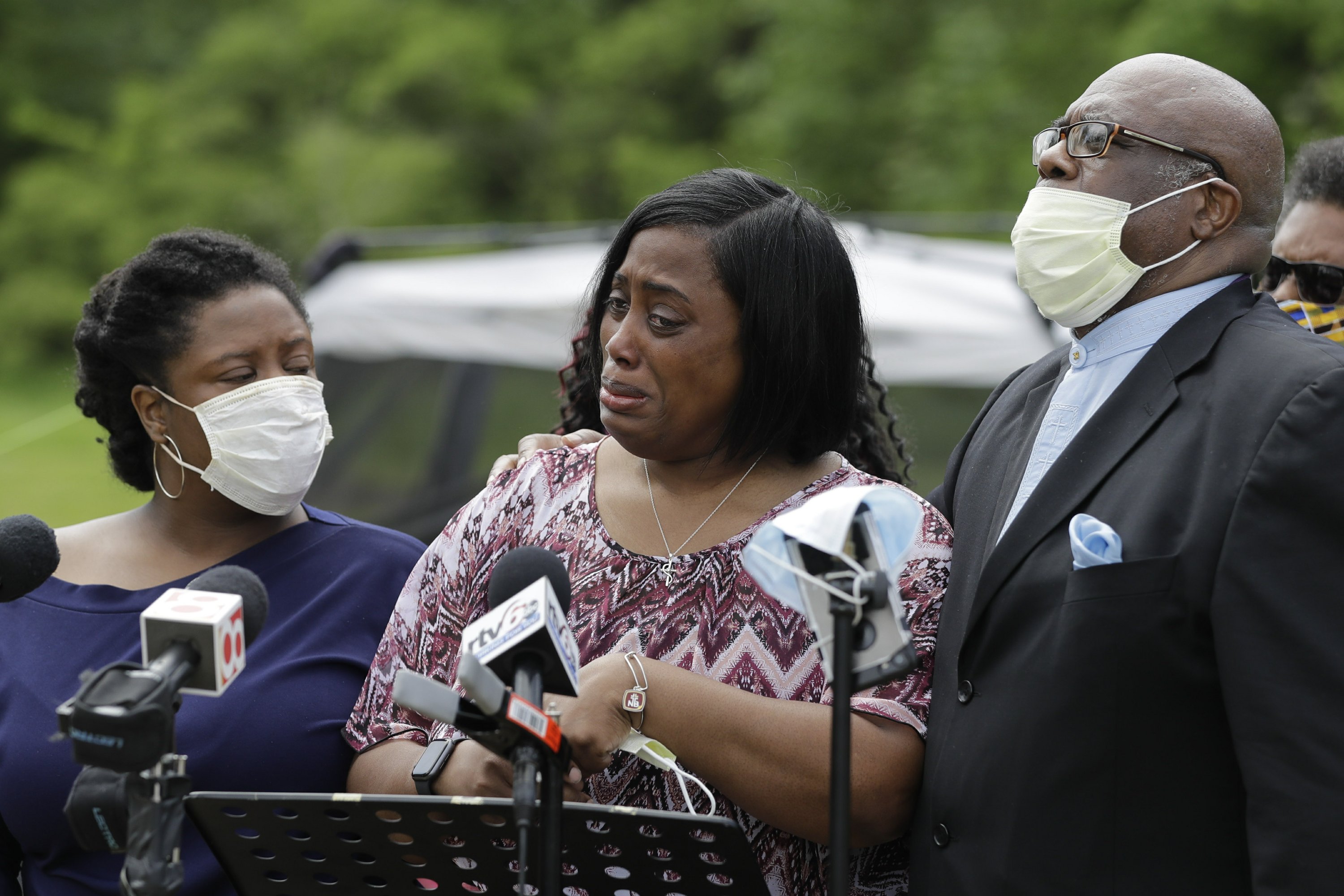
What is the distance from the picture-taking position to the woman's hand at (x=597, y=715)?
7.20 feet

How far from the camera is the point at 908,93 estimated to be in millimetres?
17047

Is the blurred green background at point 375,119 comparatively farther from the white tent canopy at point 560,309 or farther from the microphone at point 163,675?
the microphone at point 163,675

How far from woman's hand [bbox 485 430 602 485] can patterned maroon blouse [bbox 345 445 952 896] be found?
0.82ft

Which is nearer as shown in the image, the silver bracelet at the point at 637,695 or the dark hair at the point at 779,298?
the silver bracelet at the point at 637,695

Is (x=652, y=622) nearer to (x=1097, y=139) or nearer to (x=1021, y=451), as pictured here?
(x=1021, y=451)

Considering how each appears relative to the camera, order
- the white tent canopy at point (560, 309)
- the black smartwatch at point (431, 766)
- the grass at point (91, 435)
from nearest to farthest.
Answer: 1. the black smartwatch at point (431, 766)
2. the white tent canopy at point (560, 309)
3. the grass at point (91, 435)

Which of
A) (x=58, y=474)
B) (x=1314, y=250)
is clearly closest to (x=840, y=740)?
(x=1314, y=250)

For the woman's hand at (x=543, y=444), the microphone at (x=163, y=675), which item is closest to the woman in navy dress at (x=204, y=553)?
the woman's hand at (x=543, y=444)

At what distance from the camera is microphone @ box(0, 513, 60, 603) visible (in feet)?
6.90

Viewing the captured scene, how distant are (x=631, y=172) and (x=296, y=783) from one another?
18.9 meters

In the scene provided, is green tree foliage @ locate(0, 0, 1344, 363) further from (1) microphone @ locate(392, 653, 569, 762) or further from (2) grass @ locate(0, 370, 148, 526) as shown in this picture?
(1) microphone @ locate(392, 653, 569, 762)

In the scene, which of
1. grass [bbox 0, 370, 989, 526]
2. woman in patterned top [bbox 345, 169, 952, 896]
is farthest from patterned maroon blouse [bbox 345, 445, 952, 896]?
grass [bbox 0, 370, 989, 526]

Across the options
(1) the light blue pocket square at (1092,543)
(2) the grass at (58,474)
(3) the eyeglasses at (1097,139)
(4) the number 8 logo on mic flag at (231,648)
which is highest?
(3) the eyeglasses at (1097,139)

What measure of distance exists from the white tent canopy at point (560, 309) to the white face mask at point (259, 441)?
3.69 m
